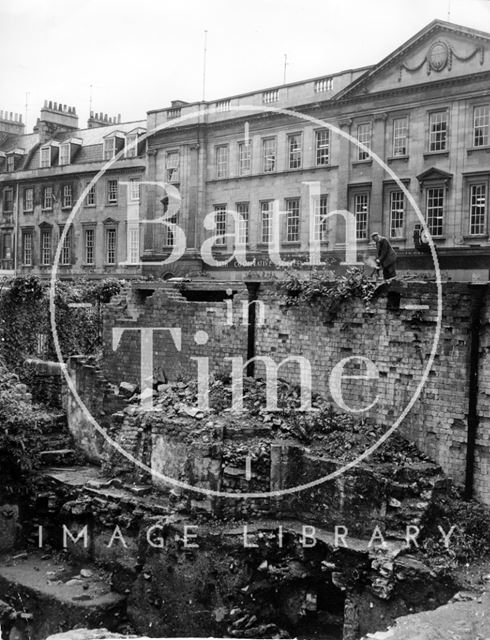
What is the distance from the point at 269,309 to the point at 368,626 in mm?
6409

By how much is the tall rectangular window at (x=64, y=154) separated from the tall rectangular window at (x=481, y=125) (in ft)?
55.6

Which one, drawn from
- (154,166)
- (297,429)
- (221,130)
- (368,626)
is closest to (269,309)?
(297,429)

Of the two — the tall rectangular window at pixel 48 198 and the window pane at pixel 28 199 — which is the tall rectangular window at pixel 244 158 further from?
the window pane at pixel 28 199

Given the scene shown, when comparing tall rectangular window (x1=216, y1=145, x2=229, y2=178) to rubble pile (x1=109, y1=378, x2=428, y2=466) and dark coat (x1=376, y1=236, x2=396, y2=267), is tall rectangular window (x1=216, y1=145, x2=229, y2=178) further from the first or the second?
dark coat (x1=376, y1=236, x2=396, y2=267)

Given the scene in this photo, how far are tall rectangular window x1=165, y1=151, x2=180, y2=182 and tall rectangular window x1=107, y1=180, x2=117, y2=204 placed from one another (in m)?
2.24

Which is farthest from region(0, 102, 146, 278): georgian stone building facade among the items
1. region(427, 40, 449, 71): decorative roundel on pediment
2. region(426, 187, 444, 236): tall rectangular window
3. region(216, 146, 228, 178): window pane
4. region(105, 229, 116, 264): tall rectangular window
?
region(427, 40, 449, 71): decorative roundel on pediment

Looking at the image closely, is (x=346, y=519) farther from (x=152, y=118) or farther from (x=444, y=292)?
(x=152, y=118)

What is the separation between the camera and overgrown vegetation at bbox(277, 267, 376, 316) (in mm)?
13041

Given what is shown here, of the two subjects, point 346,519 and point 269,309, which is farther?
point 269,309

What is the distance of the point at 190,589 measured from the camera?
37.7ft

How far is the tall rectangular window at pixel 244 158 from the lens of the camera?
25.7 m

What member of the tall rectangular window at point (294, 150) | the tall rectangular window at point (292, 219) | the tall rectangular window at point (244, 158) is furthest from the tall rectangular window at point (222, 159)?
the tall rectangular window at point (292, 219)

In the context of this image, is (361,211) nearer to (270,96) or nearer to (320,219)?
(320,219)

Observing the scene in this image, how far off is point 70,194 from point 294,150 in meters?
10.4
